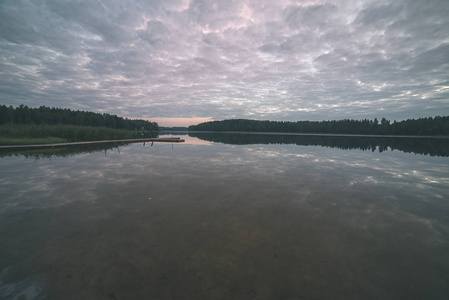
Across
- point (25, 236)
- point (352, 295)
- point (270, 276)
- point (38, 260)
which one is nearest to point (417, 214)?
point (352, 295)

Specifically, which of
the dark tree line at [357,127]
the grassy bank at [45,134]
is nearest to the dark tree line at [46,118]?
the grassy bank at [45,134]

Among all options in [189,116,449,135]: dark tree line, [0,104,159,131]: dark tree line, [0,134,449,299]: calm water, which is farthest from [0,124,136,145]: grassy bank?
[189,116,449,135]: dark tree line

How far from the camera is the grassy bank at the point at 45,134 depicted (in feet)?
79.2

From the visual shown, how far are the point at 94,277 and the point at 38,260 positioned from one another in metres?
1.64

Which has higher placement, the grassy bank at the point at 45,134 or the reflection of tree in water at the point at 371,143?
the grassy bank at the point at 45,134

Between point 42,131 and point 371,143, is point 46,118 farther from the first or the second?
point 371,143

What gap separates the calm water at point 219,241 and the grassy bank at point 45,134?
20717 millimetres

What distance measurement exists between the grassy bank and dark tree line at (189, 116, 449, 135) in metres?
125

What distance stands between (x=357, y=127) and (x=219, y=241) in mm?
142836

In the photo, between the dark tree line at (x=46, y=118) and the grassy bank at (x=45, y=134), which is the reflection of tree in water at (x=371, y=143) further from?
the dark tree line at (x=46, y=118)

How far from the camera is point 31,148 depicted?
2230cm

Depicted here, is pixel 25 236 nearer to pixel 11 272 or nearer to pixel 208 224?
pixel 11 272

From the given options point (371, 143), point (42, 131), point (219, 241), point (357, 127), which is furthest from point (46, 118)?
point (357, 127)

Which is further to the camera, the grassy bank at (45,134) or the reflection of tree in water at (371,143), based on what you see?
the reflection of tree in water at (371,143)
